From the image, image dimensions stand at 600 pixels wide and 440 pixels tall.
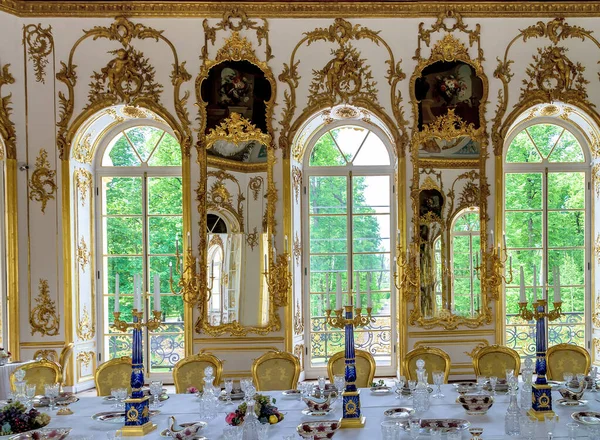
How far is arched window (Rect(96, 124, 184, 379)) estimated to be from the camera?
7348 mm

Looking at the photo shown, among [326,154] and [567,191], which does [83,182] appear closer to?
[326,154]

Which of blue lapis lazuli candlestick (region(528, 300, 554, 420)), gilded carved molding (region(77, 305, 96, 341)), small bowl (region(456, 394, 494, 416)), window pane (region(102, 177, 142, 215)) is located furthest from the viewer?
window pane (region(102, 177, 142, 215))

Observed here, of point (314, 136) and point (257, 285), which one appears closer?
point (257, 285)

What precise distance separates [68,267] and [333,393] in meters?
3.73

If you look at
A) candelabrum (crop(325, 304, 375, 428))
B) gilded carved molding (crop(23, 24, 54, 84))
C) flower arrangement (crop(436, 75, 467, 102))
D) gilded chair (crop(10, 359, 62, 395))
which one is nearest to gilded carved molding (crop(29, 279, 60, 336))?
gilded chair (crop(10, 359, 62, 395))

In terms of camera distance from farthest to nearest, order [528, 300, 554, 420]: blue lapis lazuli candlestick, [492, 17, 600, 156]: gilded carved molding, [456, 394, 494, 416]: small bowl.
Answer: [492, 17, 600, 156]: gilded carved molding, [456, 394, 494, 416]: small bowl, [528, 300, 554, 420]: blue lapis lazuli candlestick

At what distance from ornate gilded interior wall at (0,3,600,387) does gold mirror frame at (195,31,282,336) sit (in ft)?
0.27

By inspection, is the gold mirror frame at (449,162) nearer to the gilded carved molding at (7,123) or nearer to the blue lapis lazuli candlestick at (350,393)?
the blue lapis lazuli candlestick at (350,393)

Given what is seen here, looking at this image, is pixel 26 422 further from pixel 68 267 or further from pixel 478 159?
pixel 478 159

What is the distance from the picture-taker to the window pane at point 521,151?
7.50 metres

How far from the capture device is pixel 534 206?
24.5ft

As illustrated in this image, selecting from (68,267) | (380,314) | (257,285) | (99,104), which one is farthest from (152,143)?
(380,314)

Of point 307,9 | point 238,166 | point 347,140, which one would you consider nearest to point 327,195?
point 347,140

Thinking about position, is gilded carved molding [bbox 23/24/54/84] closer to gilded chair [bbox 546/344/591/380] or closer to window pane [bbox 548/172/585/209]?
gilded chair [bbox 546/344/591/380]
